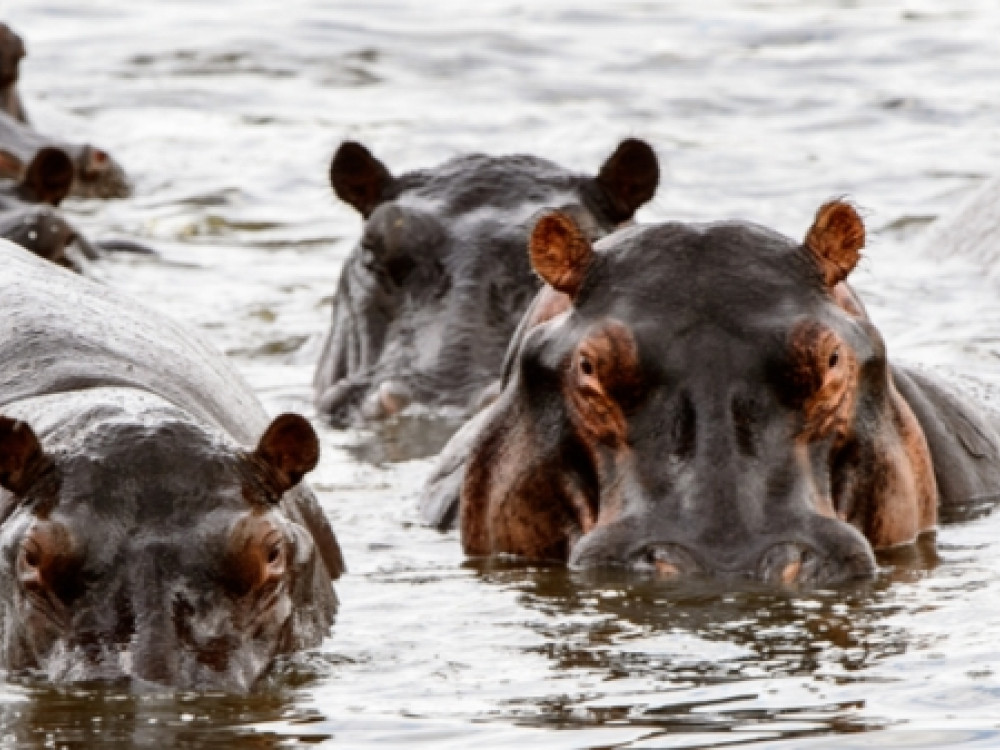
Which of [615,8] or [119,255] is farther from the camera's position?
[615,8]

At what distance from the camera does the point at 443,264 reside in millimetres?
13000

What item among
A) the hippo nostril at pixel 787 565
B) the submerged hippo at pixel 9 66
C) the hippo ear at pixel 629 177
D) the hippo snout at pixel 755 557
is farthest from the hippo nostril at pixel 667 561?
the submerged hippo at pixel 9 66

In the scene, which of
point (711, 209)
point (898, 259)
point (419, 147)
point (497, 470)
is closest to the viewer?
point (497, 470)

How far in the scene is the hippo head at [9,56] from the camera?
68.7 ft

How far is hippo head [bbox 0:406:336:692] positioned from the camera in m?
7.02

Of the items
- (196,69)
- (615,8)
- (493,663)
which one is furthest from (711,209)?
(493,663)

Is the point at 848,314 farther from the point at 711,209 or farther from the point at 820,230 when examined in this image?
the point at 711,209

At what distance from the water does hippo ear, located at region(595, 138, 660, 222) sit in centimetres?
135

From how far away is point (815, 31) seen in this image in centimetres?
2686

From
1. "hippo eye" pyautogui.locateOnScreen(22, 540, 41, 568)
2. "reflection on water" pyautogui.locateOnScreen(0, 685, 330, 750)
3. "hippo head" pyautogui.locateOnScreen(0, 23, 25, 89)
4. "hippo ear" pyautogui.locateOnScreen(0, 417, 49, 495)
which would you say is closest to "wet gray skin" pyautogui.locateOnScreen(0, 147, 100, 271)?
"hippo head" pyautogui.locateOnScreen(0, 23, 25, 89)

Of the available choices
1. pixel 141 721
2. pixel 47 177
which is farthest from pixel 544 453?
pixel 47 177

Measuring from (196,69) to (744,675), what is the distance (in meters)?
18.7

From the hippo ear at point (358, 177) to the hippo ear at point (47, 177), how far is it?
2.87 m

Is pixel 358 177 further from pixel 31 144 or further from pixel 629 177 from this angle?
pixel 31 144
